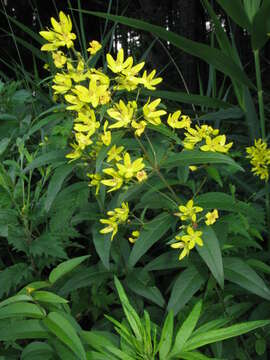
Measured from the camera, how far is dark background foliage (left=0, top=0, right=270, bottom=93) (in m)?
3.64

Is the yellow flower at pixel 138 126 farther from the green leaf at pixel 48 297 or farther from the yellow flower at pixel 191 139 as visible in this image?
the green leaf at pixel 48 297

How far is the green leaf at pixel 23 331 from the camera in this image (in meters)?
0.70

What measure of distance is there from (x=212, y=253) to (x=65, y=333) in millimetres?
288

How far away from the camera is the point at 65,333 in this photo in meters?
0.64

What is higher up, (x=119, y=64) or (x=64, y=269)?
(x=119, y=64)

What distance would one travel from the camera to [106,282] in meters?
1.06

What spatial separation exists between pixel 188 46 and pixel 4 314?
33.8 inches

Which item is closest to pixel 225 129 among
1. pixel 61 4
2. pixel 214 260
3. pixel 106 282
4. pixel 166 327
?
pixel 106 282

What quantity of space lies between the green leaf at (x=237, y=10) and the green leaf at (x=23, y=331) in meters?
0.92

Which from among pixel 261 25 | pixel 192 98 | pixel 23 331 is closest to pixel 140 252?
pixel 23 331

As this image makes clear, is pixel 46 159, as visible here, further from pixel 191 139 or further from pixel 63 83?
pixel 191 139

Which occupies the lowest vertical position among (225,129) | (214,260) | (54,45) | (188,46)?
(225,129)

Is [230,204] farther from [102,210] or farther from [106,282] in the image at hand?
[106,282]

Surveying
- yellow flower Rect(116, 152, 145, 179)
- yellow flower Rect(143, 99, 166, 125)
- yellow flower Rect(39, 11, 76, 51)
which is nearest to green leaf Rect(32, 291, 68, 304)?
yellow flower Rect(116, 152, 145, 179)
